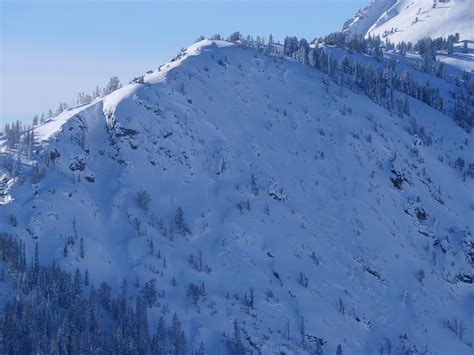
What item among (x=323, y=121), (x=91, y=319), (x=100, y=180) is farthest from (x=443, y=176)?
(x=91, y=319)

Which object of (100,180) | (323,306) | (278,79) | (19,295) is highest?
(278,79)

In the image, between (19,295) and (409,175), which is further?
(409,175)

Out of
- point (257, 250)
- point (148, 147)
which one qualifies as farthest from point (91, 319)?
point (148, 147)

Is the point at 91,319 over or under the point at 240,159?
under

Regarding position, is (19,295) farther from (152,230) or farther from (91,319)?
(152,230)

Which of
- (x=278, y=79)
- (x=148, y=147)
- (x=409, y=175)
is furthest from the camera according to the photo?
(x=278, y=79)

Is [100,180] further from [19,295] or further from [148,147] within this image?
[19,295]

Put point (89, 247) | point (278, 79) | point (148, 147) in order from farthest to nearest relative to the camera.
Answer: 1. point (278, 79)
2. point (148, 147)
3. point (89, 247)
